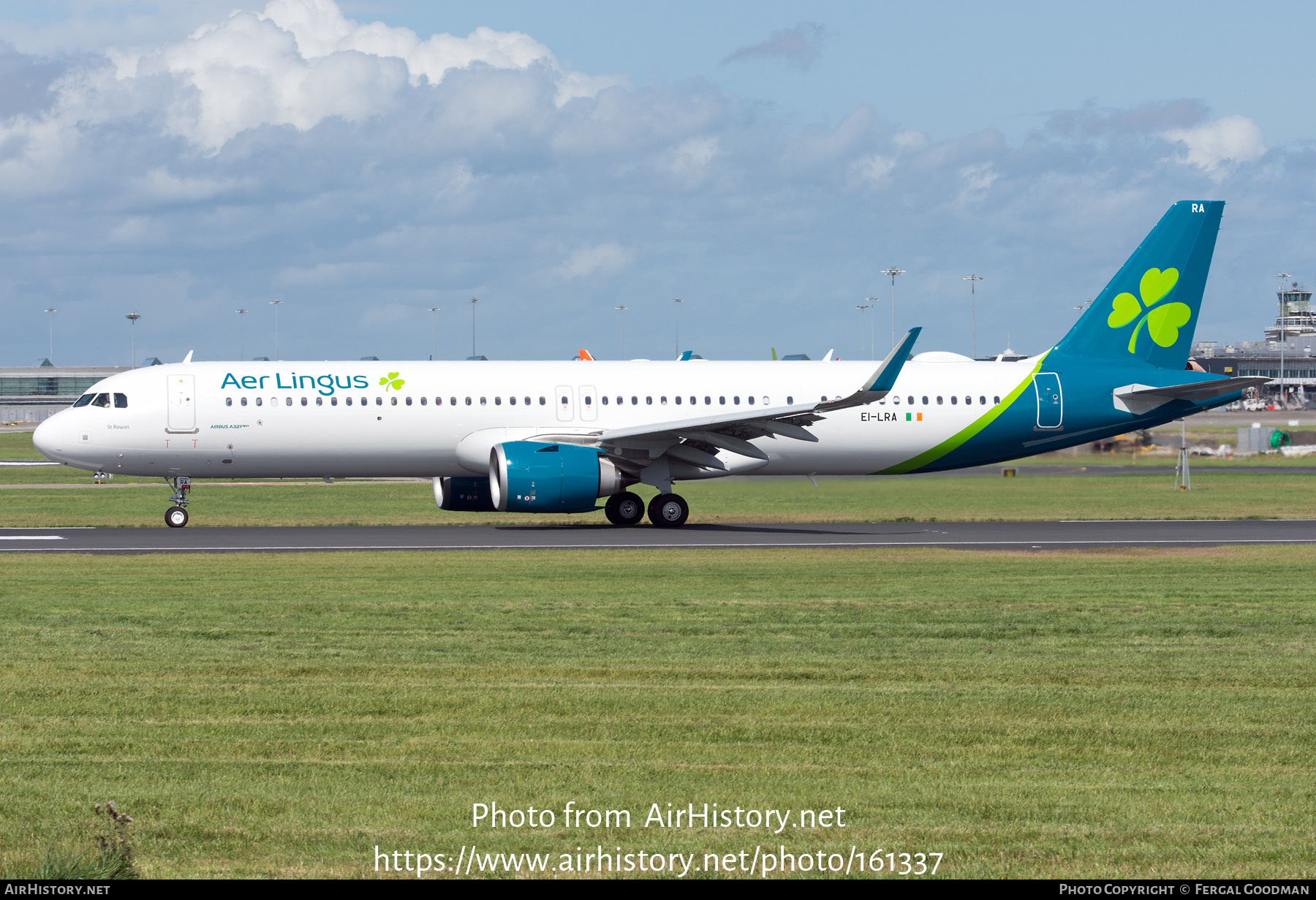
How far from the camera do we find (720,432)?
30.4m

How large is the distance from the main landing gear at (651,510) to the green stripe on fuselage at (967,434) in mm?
5442

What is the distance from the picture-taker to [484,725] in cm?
968

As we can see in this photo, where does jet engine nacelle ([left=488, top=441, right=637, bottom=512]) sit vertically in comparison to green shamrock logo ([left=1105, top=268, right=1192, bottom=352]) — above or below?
below

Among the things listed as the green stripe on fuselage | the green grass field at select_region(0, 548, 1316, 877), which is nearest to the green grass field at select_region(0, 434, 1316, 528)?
the green stripe on fuselage

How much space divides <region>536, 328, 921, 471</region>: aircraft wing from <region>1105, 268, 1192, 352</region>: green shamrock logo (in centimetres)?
832

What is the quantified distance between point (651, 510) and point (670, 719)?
2167 centimetres

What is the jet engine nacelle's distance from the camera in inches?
1134

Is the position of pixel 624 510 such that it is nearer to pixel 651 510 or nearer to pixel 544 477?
pixel 651 510

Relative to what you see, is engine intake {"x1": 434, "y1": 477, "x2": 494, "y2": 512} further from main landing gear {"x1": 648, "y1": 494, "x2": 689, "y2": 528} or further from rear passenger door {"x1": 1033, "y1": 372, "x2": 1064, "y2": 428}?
rear passenger door {"x1": 1033, "y1": 372, "x2": 1064, "y2": 428}

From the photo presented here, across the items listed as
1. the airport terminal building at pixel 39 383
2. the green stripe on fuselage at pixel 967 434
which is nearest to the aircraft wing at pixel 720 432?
the green stripe on fuselage at pixel 967 434

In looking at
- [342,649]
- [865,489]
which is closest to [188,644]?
[342,649]

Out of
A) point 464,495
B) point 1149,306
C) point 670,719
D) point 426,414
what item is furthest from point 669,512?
point 670,719

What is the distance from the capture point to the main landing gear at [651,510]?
3139 cm

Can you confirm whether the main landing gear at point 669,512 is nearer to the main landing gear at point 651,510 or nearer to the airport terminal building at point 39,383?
the main landing gear at point 651,510
